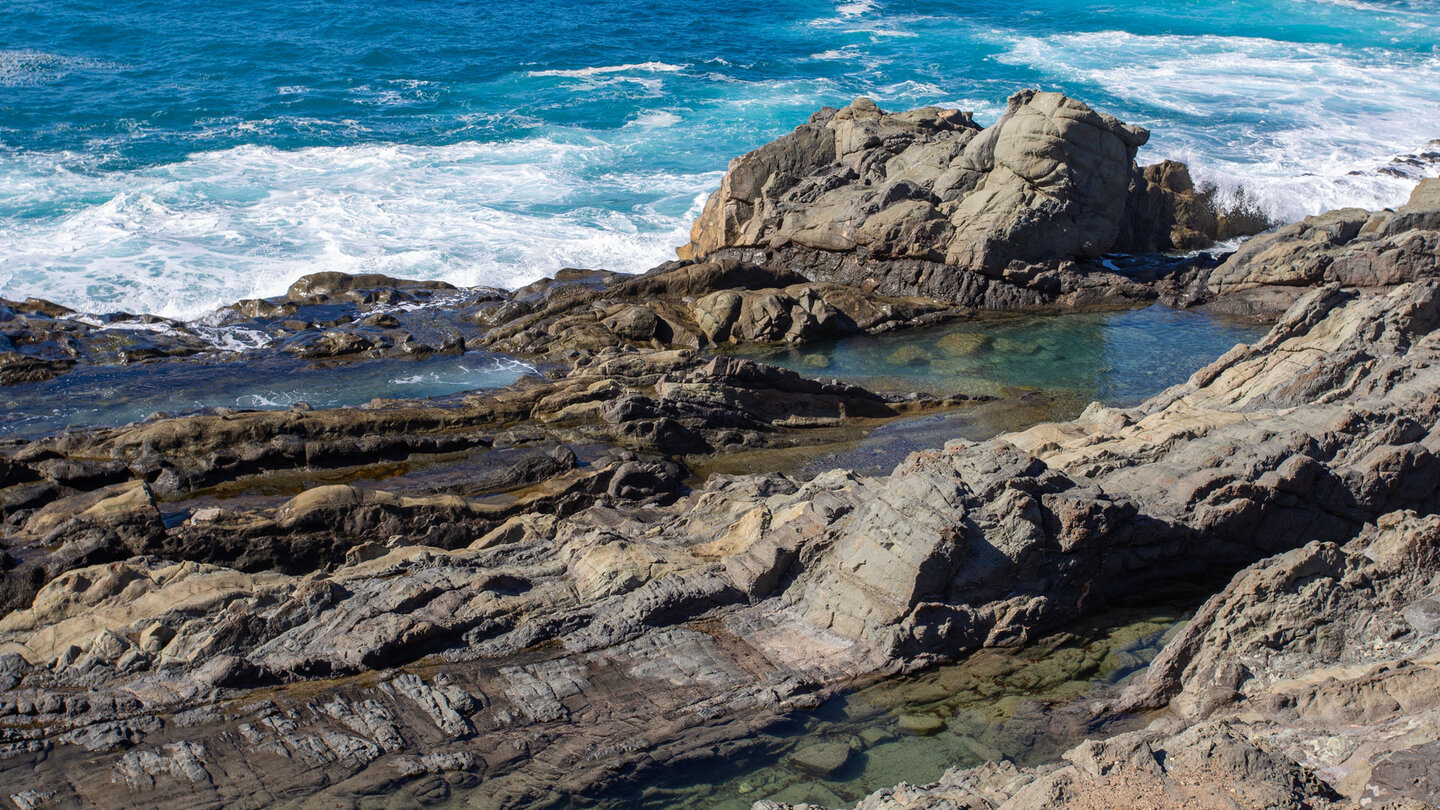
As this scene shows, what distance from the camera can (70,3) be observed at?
152ft

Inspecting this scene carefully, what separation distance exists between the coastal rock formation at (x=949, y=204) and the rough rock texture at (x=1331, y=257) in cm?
259

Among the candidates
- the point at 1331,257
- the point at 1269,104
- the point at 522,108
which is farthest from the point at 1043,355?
the point at 1269,104

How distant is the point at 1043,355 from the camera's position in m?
20.0

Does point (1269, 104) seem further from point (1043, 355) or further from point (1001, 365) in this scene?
point (1001, 365)

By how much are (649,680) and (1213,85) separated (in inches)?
1802

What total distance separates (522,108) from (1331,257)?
2914 centimetres

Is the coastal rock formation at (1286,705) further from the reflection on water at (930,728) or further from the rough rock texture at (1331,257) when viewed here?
the rough rock texture at (1331,257)

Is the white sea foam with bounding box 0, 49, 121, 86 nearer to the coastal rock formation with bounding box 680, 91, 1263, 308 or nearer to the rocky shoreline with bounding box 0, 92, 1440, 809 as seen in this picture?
the coastal rock formation with bounding box 680, 91, 1263, 308

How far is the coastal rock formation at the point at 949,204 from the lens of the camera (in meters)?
23.2

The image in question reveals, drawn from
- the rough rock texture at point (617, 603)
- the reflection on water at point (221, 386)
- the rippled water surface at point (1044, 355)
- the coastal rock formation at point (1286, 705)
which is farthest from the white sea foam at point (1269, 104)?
the coastal rock formation at point (1286, 705)

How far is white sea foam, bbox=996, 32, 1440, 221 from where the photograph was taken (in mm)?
32250

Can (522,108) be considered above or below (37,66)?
below

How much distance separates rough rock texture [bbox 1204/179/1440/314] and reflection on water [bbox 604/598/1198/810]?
15693mm

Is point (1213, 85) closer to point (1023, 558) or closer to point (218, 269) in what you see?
point (218, 269)
